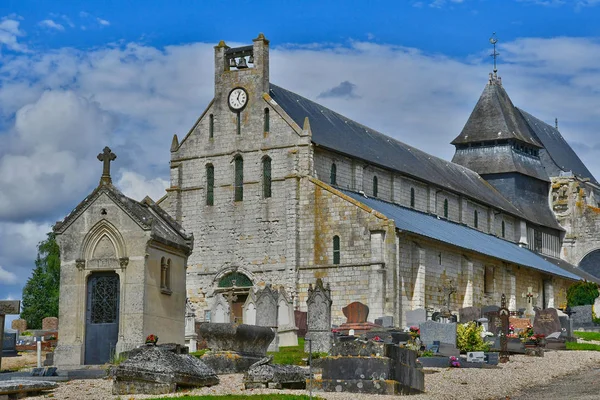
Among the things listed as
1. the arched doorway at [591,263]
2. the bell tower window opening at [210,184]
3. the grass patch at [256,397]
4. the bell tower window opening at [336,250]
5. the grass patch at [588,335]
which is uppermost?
the bell tower window opening at [210,184]

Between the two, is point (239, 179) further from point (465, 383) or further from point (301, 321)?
point (465, 383)

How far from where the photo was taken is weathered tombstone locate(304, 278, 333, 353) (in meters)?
29.1

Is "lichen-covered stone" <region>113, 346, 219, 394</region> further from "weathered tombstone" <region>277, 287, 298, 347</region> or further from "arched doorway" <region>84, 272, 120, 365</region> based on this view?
"weathered tombstone" <region>277, 287, 298, 347</region>

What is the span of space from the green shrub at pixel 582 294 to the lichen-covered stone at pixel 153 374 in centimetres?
3953

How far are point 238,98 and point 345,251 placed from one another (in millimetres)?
8311

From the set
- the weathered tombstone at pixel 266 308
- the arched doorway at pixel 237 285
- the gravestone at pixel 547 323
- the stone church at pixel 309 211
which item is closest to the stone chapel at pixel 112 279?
the weathered tombstone at pixel 266 308

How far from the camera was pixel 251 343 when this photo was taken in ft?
75.5

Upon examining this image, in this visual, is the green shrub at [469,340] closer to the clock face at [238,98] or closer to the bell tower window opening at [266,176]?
the bell tower window opening at [266,176]

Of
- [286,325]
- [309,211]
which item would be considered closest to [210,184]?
[309,211]

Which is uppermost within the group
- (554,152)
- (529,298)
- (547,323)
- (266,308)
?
(554,152)

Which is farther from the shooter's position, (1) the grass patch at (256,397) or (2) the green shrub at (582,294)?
(2) the green shrub at (582,294)

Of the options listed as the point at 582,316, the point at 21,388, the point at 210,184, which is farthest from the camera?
the point at 582,316

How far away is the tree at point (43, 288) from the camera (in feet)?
199

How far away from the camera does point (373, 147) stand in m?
52.6
